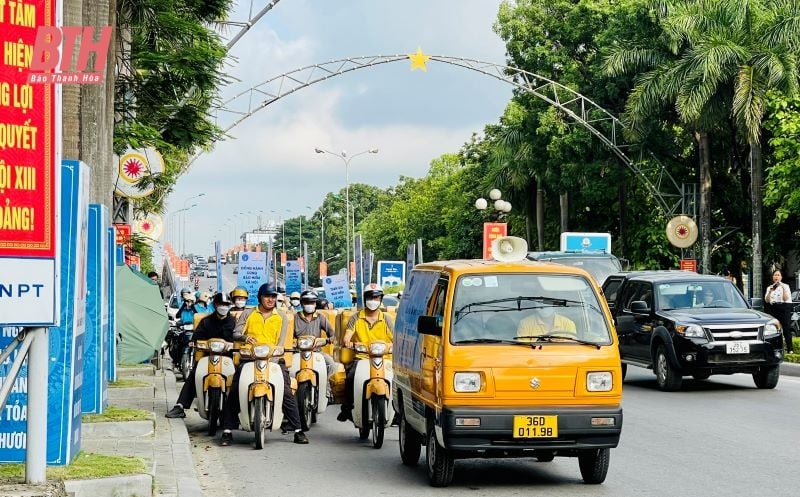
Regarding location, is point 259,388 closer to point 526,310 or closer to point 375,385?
point 375,385

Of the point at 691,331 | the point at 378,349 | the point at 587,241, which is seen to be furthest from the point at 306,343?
the point at 587,241

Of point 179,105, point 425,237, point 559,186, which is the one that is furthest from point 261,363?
point 425,237

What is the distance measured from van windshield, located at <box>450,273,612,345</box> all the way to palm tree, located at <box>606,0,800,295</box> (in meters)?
26.5

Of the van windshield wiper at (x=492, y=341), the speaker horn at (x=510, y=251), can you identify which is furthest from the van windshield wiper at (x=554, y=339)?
the speaker horn at (x=510, y=251)

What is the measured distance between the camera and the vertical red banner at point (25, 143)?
888 cm

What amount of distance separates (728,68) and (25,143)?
107 ft

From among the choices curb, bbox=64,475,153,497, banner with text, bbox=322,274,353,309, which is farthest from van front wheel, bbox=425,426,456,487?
banner with text, bbox=322,274,353,309

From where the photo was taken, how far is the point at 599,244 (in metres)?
39.2

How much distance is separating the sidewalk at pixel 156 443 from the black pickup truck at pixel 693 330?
7.63 meters

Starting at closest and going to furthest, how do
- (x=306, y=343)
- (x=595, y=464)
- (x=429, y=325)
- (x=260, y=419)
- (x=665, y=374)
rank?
(x=429, y=325)
(x=595, y=464)
(x=260, y=419)
(x=306, y=343)
(x=665, y=374)

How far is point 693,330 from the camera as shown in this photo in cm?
2012

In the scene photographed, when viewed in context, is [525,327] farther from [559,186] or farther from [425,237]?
[425,237]

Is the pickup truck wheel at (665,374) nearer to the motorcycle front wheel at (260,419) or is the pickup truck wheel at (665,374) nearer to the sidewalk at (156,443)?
the sidewalk at (156,443)
